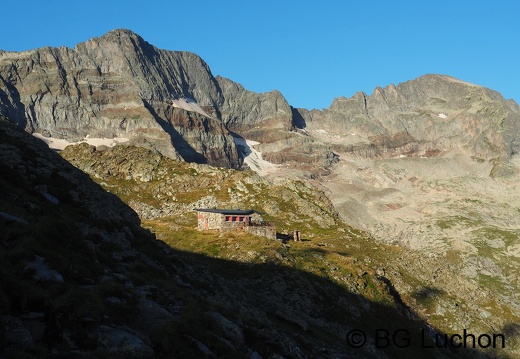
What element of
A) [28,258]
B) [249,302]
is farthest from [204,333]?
[249,302]

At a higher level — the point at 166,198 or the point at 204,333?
the point at 166,198

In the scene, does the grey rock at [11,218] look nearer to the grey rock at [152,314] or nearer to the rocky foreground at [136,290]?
the rocky foreground at [136,290]

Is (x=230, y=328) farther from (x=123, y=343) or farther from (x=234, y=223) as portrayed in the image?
(x=234, y=223)

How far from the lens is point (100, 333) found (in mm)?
18844

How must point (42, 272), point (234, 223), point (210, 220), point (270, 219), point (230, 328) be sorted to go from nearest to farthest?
point (42, 272)
point (230, 328)
point (234, 223)
point (210, 220)
point (270, 219)

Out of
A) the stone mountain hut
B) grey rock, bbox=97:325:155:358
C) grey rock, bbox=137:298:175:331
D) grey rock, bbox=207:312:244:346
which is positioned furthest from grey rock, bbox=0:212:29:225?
the stone mountain hut

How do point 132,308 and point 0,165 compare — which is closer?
point 132,308

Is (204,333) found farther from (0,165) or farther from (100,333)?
(0,165)

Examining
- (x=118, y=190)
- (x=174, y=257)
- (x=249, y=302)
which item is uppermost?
(x=118, y=190)

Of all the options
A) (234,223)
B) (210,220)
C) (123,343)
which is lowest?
(123,343)

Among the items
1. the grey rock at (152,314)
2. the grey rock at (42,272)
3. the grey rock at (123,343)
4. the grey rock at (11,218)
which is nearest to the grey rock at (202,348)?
the grey rock at (152,314)

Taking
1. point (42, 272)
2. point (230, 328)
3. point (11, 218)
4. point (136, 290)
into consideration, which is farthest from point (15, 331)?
point (230, 328)

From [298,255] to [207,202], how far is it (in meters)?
54.2

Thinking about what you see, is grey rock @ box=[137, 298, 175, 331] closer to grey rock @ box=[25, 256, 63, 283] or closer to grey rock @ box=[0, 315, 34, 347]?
grey rock @ box=[25, 256, 63, 283]
